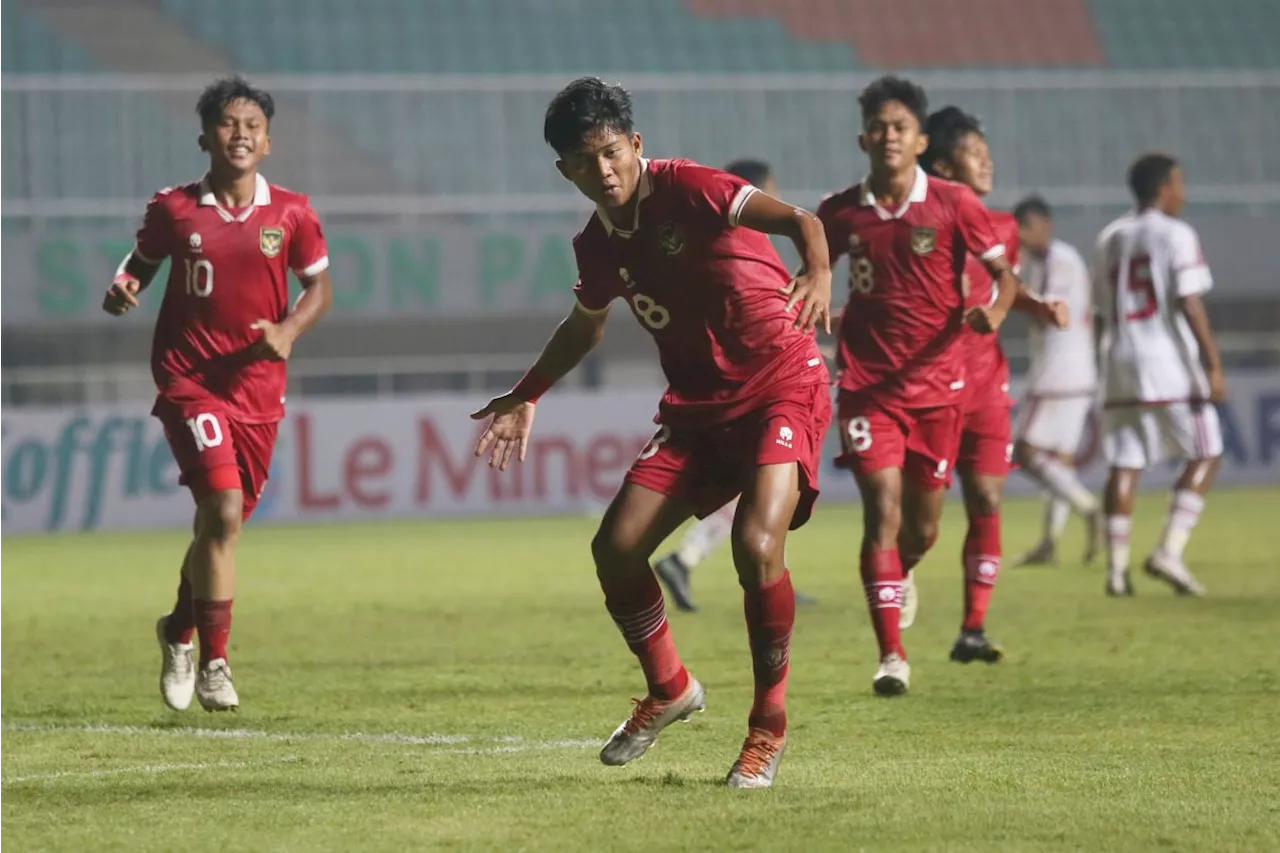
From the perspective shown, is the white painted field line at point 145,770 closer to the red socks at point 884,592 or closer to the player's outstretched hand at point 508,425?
the player's outstretched hand at point 508,425

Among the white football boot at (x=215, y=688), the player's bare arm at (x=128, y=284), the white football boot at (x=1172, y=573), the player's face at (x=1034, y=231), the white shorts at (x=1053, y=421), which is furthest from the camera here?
the white shorts at (x=1053, y=421)

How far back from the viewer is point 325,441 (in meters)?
23.1

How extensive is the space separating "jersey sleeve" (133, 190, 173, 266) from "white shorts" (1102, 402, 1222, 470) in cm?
634

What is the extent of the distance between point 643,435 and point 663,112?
19.9ft

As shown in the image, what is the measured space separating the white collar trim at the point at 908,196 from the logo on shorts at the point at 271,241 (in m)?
2.19

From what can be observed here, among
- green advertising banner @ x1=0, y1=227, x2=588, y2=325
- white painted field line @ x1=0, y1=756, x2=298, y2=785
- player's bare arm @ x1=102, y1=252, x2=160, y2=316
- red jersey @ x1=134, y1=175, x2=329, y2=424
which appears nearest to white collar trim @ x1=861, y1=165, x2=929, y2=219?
red jersey @ x1=134, y1=175, x2=329, y2=424

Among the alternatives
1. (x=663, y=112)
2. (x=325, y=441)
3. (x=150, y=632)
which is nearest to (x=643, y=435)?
(x=325, y=441)

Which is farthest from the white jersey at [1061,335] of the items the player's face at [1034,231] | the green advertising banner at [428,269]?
the green advertising banner at [428,269]

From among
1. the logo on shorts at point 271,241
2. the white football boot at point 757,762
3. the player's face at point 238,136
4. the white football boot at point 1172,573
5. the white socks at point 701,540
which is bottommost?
the white football boot at point 1172,573

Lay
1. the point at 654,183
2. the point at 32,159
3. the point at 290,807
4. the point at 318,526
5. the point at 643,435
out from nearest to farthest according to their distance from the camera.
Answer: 1. the point at 290,807
2. the point at 654,183
3. the point at 318,526
4. the point at 643,435
5. the point at 32,159

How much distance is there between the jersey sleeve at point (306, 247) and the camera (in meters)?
8.02

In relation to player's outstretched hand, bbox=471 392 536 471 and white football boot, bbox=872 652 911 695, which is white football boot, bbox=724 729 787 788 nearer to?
player's outstretched hand, bbox=471 392 536 471

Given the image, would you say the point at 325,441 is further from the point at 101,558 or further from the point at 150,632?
the point at 150,632

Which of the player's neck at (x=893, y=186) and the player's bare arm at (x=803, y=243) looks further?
the player's neck at (x=893, y=186)
